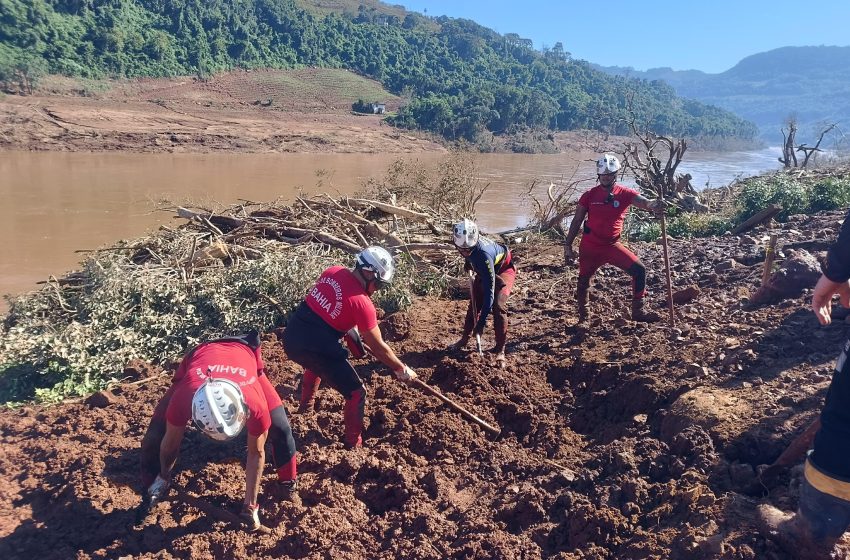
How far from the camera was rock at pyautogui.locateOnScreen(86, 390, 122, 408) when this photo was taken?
5031 millimetres

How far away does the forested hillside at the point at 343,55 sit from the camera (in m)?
45.1

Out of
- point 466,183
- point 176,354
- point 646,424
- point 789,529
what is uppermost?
point 466,183

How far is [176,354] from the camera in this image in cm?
595

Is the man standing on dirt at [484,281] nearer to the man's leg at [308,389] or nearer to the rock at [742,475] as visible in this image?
the man's leg at [308,389]

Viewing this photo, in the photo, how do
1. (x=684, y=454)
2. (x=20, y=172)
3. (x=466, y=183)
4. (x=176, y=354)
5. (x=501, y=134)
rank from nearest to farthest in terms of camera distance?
(x=684, y=454) < (x=176, y=354) < (x=466, y=183) < (x=20, y=172) < (x=501, y=134)

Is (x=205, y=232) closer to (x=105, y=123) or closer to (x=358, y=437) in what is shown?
(x=358, y=437)

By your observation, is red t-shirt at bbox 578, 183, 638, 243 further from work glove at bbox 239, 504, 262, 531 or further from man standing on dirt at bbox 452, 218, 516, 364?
work glove at bbox 239, 504, 262, 531

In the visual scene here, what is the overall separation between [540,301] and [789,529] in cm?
475

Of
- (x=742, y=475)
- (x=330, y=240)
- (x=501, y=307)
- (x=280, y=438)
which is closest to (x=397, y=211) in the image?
(x=330, y=240)

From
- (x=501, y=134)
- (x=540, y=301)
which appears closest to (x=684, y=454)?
(x=540, y=301)

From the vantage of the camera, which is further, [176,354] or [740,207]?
[740,207]

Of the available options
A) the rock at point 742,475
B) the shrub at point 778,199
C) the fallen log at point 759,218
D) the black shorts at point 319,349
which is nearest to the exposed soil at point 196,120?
the shrub at point 778,199

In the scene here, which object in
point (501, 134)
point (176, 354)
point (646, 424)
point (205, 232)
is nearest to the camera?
point (646, 424)

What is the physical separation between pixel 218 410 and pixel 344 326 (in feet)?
3.88
